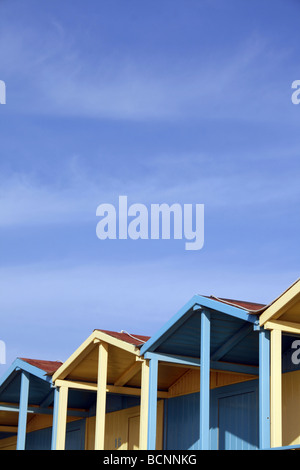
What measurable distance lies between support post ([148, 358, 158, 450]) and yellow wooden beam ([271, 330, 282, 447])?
331cm

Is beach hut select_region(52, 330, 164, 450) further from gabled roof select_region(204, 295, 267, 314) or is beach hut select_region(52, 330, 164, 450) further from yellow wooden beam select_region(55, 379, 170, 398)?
gabled roof select_region(204, 295, 267, 314)

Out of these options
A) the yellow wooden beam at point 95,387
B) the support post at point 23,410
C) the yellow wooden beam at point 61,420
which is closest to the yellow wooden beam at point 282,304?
the yellow wooden beam at point 95,387

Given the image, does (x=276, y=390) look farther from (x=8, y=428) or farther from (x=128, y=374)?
(x=8, y=428)

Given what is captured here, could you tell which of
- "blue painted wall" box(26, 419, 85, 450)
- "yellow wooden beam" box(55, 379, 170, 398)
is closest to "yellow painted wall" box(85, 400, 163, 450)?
"blue painted wall" box(26, 419, 85, 450)

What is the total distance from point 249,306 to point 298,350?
1.69 metres

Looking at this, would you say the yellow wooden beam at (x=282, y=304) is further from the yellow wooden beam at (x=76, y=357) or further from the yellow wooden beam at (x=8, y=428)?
the yellow wooden beam at (x=8, y=428)

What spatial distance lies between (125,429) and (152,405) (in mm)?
4345

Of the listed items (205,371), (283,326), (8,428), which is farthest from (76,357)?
(8,428)

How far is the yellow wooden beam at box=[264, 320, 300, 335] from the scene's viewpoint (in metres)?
13.8

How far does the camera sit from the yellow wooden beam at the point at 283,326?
45.2 ft
